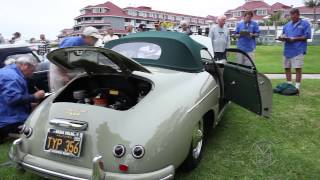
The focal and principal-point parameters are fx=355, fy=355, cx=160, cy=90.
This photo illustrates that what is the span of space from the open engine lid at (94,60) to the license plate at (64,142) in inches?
34.4

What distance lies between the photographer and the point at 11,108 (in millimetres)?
5098

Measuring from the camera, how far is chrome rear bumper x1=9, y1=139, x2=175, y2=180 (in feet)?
10.0

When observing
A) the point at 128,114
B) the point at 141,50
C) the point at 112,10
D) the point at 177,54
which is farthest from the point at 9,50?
the point at 112,10

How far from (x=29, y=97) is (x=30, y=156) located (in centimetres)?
172

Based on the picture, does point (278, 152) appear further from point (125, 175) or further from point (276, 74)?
Answer: point (276, 74)

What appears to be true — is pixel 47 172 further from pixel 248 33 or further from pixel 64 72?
pixel 248 33

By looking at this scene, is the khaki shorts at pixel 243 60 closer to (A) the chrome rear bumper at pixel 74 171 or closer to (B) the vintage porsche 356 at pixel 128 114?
(B) the vintage porsche 356 at pixel 128 114

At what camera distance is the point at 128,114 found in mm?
3475

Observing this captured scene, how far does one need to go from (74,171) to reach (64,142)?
32 cm

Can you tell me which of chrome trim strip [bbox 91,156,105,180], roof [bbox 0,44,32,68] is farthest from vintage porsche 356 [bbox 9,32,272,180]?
roof [bbox 0,44,32,68]

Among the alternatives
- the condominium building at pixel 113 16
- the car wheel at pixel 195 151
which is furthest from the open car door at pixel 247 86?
the condominium building at pixel 113 16

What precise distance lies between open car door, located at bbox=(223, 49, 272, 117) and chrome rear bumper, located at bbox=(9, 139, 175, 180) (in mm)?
2137

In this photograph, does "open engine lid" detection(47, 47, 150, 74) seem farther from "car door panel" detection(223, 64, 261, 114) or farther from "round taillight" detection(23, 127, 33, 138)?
"car door panel" detection(223, 64, 261, 114)

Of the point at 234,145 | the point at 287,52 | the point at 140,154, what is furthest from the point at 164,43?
the point at 287,52
